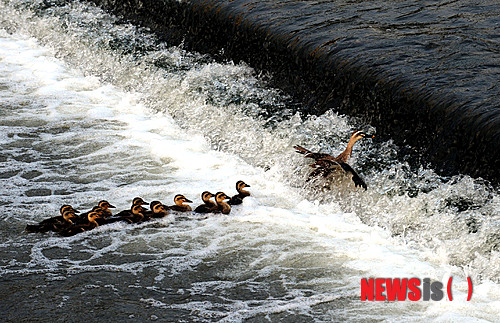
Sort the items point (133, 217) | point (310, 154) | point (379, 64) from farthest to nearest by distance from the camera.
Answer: point (379, 64)
point (310, 154)
point (133, 217)

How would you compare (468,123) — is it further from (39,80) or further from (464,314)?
(39,80)

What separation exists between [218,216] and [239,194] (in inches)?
12.9

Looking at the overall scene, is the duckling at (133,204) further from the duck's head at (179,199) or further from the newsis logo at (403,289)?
the newsis logo at (403,289)

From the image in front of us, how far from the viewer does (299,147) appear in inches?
269

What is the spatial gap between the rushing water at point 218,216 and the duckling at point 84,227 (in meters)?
0.05

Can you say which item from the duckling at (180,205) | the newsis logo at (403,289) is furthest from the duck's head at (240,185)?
the newsis logo at (403,289)

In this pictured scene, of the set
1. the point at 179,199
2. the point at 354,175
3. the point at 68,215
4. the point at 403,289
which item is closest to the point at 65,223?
the point at 68,215

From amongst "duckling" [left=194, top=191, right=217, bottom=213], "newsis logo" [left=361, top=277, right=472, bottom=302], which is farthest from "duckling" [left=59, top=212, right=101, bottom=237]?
"newsis logo" [left=361, top=277, right=472, bottom=302]

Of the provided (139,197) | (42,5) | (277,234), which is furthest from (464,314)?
(42,5)

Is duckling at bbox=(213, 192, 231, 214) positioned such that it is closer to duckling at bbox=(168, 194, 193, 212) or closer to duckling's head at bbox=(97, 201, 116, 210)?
duckling at bbox=(168, 194, 193, 212)

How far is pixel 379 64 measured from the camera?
302 inches

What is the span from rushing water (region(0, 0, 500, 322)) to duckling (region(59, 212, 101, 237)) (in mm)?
52

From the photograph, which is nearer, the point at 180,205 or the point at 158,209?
the point at 158,209

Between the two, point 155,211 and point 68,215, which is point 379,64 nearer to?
point 155,211
